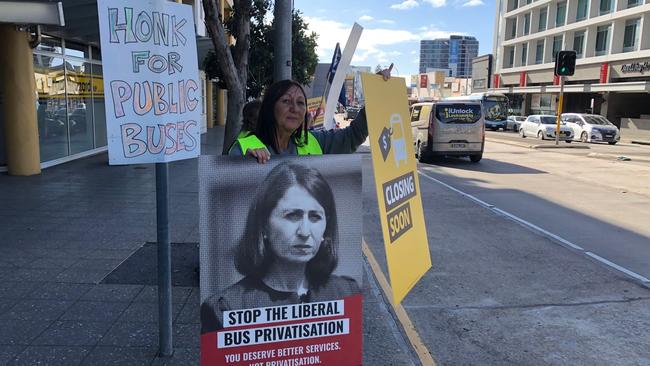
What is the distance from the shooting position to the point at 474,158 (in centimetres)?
1659

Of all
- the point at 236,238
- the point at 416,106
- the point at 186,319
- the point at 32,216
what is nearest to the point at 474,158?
the point at 416,106

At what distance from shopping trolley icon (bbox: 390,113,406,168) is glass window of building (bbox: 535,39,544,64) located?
56.7 meters

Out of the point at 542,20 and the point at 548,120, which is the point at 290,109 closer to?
the point at 548,120

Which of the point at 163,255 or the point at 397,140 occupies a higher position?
the point at 397,140

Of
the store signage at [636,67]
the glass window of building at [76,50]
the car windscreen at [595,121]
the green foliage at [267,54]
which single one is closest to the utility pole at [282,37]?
the glass window of building at [76,50]

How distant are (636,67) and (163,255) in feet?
145

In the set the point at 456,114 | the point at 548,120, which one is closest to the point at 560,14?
the point at 548,120

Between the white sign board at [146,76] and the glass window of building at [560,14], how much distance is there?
182 feet

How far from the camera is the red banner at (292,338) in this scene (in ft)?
8.59

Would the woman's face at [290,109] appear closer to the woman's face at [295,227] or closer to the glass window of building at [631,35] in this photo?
the woman's face at [295,227]

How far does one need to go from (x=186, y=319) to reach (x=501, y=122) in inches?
1626

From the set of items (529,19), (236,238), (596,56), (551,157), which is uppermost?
(529,19)

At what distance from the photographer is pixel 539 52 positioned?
55125mm

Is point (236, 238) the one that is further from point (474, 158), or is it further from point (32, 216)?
point (474, 158)
